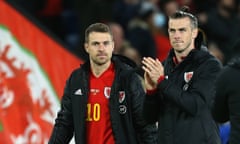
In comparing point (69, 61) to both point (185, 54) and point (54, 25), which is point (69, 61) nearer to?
point (54, 25)

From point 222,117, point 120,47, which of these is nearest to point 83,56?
point 120,47

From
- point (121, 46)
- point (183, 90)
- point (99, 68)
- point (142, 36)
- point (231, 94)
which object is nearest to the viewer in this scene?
point (231, 94)

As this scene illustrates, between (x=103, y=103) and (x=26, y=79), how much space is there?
2.57 metres

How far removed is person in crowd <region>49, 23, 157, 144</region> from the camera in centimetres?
713

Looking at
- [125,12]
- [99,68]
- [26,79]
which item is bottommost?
[26,79]

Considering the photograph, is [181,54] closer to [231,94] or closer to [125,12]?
[231,94]

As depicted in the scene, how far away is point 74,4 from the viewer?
1258 cm

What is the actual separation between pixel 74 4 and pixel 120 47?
143cm

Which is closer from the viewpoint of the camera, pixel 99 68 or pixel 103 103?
pixel 103 103

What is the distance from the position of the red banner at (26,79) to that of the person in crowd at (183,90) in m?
2.79

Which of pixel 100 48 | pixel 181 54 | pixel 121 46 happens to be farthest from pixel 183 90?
pixel 121 46

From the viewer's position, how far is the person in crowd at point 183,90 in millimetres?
6562

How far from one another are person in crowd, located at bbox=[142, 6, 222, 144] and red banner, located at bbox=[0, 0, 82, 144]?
9.14 feet

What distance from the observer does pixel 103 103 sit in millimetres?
7191
